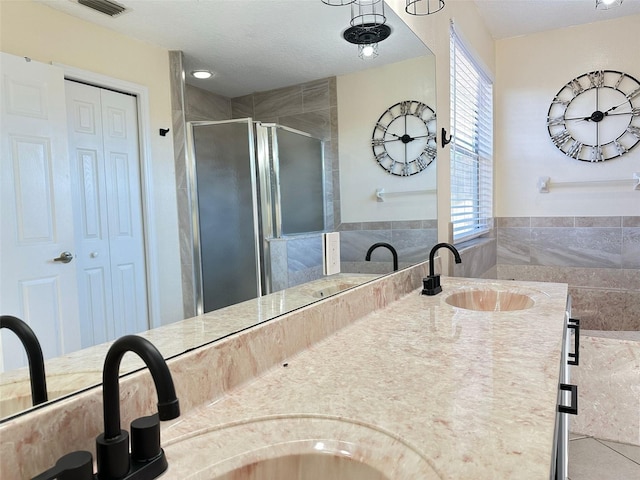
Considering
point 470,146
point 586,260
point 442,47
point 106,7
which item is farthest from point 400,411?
point 586,260

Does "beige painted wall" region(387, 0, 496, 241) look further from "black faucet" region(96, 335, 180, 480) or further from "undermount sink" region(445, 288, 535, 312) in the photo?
"black faucet" region(96, 335, 180, 480)

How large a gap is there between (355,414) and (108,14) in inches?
29.6

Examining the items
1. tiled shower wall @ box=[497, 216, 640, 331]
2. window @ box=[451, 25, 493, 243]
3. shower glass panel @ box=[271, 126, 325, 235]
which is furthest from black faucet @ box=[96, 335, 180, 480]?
tiled shower wall @ box=[497, 216, 640, 331]

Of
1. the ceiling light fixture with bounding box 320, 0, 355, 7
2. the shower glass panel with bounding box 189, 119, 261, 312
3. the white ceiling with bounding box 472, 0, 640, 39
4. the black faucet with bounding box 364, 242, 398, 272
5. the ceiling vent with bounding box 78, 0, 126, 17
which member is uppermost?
the white ceiling with bounding box 472, 0, 640, 39

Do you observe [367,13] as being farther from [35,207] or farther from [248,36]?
[35,207]

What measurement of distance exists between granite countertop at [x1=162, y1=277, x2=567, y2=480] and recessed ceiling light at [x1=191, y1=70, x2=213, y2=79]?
0.63 m

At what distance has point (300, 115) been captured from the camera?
1178mm

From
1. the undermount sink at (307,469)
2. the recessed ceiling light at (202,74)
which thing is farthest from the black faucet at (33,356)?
the recessed ceiling light at (202,74)

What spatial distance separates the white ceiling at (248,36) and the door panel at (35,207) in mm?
133

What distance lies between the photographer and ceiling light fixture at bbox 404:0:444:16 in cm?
179

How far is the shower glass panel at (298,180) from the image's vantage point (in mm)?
1096

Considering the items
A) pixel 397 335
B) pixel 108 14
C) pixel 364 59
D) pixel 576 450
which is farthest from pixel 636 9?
pixel 108 14

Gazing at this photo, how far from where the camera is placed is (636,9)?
284 cm

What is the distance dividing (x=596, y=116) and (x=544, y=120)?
34 cm
